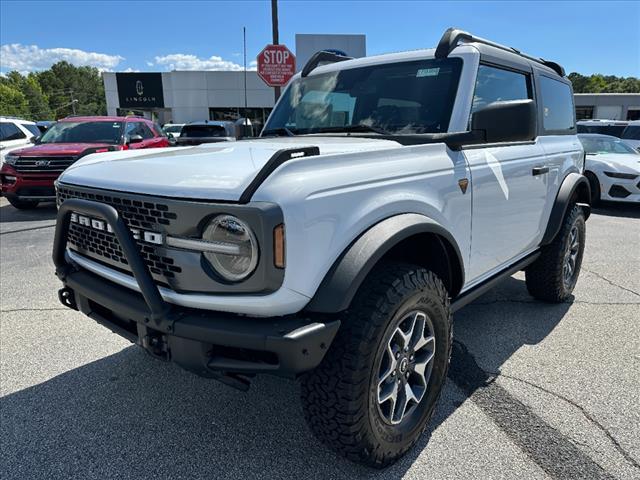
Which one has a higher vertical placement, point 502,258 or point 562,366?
point 502,258

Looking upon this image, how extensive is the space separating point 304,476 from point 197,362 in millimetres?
794

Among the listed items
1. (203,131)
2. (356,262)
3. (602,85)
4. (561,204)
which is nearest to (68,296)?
(356,262)

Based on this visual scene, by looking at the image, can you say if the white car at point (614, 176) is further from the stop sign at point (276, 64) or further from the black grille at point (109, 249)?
the black grille at point (109, 249)

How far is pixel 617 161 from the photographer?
974cm

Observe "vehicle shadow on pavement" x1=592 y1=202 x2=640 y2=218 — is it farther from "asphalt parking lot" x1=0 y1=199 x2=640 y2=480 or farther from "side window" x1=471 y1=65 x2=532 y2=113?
"side window" x1=471 y1=65 x2=532 y2=113

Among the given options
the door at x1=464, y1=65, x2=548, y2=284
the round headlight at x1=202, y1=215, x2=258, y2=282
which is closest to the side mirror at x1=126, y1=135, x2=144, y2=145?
the door at x1=464, y1=65, x2=548, y2=284

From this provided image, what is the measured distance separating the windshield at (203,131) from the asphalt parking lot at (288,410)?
10.9m


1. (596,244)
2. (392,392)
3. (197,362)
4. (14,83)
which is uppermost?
(14,83)

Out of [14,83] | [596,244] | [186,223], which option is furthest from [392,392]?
[14,83]

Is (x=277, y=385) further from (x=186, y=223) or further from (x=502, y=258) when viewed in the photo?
(x=502, y=258)

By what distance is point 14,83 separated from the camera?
97.8 meters

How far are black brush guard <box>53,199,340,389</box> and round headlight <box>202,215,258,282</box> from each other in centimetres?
18

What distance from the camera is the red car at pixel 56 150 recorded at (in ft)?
28.9

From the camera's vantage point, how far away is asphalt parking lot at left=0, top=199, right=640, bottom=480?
7.36ft
